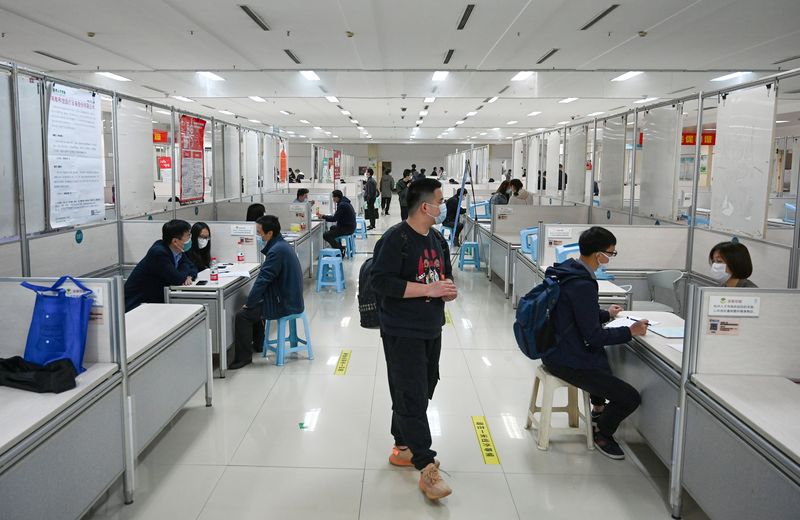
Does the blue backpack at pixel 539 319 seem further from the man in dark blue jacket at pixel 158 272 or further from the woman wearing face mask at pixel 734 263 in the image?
the man in dark blue jacket at pixel 158 272

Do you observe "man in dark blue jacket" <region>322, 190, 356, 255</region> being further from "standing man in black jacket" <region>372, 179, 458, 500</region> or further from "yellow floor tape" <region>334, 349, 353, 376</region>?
"standing man in black jacket" <region>372, 179, 458, 500</region>

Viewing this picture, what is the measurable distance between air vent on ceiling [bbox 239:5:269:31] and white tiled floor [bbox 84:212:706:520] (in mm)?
3951

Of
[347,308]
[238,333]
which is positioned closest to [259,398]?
[238,333]

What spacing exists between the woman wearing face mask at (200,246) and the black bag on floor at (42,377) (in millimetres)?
2722

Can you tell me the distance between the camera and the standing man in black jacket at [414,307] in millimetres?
2693

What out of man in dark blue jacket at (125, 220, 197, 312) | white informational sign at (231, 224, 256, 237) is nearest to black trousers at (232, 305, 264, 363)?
man in dark blue jacket at (125, 220, 197, 312)

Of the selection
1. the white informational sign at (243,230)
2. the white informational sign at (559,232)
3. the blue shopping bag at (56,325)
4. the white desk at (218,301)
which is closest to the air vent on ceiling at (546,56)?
the white informational sign at (559,232)

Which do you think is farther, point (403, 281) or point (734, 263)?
point (734, 263)

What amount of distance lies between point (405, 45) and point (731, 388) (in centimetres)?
672

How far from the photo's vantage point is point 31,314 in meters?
2.56

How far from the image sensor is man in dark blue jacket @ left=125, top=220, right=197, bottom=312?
4242 mm

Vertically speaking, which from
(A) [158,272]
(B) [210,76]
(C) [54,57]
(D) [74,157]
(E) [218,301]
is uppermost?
(B) [210,76]

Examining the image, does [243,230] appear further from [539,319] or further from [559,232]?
[539,319]

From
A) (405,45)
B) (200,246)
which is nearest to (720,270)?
(200,246)
